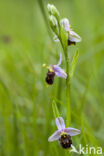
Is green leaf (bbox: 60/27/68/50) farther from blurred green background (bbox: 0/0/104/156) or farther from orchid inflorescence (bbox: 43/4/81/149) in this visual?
blurred green background (bbox: 0/0/104/156)

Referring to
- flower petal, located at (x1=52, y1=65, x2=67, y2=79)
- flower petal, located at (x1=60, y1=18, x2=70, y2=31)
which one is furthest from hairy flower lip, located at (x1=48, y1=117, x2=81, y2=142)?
flower petal, located at (x1=60, y1=18, x2=70, y2=31)

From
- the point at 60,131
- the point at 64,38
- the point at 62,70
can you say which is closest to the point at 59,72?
the point at 62,70

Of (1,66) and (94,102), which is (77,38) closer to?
(94,102)

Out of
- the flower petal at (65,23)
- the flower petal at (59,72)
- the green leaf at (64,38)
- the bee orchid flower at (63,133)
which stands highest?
the flower petal at (65,23)

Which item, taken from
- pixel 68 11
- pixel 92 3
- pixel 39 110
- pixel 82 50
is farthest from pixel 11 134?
pixel 68 11

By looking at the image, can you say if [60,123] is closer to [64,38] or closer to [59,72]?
[59,72]

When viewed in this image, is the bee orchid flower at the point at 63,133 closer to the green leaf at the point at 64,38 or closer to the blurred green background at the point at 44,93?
the blurred green background at the point at 44,93

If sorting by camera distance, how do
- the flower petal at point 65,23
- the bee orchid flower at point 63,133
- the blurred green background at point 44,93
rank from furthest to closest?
the blurred green background at point 44,93
the flower petal at point 65,23
the bee orchid flower at point 63,133

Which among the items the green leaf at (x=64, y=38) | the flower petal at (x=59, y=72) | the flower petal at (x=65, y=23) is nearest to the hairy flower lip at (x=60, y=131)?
the flower petal at (x=59, y=72)
